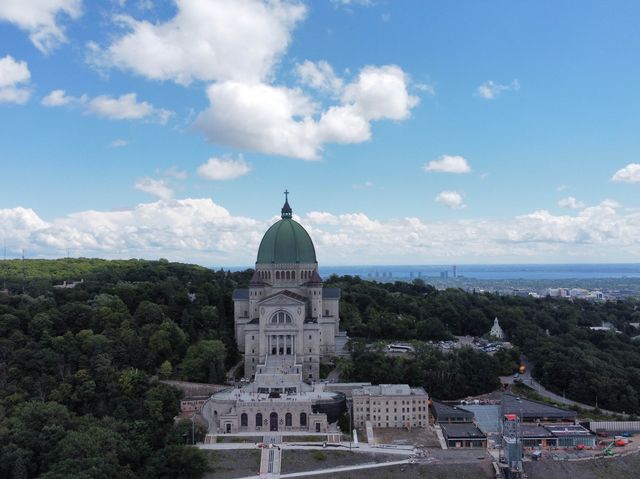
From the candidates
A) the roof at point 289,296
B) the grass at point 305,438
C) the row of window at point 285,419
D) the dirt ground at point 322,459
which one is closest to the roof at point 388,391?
the row of window at point 285,419

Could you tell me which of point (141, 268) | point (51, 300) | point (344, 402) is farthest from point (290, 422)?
point (141, 268)

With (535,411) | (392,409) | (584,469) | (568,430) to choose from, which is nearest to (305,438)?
(392,409)

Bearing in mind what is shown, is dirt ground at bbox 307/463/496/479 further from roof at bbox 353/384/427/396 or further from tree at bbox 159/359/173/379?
tree at bbox 159/359/173/379

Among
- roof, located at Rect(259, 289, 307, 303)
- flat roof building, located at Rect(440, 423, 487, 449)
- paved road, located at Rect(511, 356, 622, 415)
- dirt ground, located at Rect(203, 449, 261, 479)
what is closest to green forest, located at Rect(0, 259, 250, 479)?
dirt ground, located at Rect(203, 449, 261, 479)

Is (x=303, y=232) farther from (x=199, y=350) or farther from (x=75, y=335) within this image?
(x=75, y=335)

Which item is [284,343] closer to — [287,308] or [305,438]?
[287,308]
